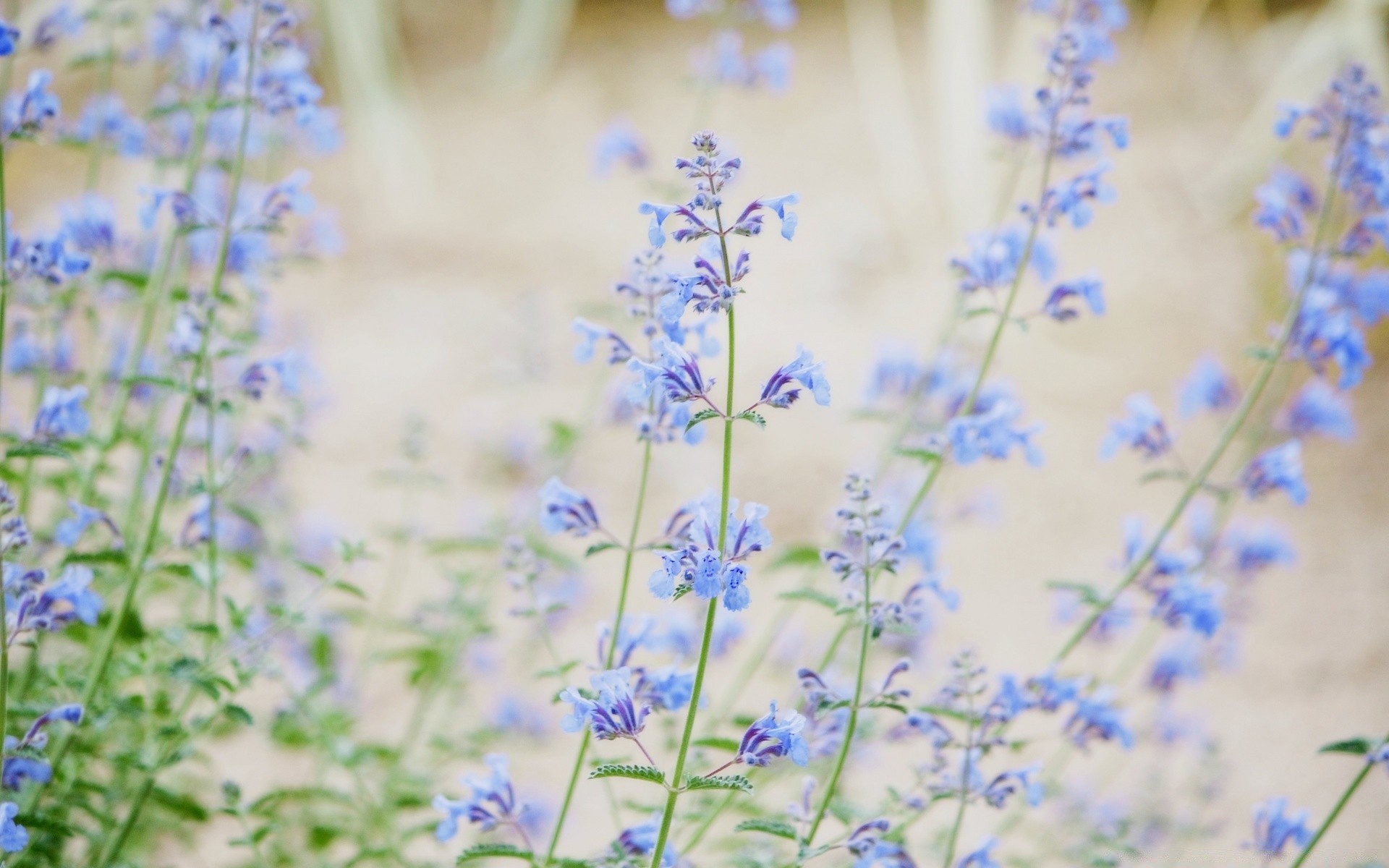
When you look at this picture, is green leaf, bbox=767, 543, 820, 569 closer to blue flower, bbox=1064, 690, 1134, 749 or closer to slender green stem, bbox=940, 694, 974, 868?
slender green stem, bbox=940, 694, 974, 868

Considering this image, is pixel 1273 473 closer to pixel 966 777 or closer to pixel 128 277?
pixel 966 777

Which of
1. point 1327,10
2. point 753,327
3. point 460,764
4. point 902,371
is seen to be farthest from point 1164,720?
point 1327,10

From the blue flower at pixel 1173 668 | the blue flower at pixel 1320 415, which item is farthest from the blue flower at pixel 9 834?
the blue flower at pixel 1320 415

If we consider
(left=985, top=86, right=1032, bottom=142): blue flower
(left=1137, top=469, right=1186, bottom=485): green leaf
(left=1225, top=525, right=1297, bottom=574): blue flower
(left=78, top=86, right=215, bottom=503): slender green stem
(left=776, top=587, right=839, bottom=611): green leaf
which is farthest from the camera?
(left=1225, top=525, right=1297, bottom=574): blue flower

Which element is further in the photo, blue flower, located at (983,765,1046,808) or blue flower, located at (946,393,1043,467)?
blue flower, located at (946,393,1043,467)

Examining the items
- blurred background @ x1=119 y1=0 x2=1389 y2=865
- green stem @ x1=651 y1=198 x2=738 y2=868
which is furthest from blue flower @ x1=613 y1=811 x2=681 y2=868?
blurred background @ x1=119 y1=0 x2=1389 y2=865

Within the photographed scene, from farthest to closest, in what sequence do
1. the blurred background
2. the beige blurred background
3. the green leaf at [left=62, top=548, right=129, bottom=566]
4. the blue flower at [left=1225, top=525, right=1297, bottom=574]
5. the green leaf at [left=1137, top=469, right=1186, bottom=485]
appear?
the beige blurred background → the blurred background → the blue flower at [left=1225, top=525, right=1297, bottom=574] → the green leaf at [left=1137, top=469, right=1186, bottom=485] → the green leaf at [left=62, top=548, right=129, bottom=566]

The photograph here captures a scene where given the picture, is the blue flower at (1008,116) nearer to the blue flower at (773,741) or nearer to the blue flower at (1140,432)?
the blue flower at (1140,432)
